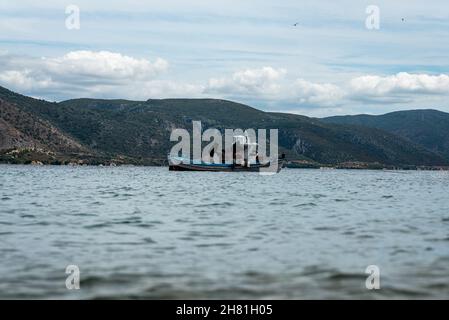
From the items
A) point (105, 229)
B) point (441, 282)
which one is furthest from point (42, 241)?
point (441, 282)

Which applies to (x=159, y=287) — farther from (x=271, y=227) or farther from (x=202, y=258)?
(x=271, y=227)
